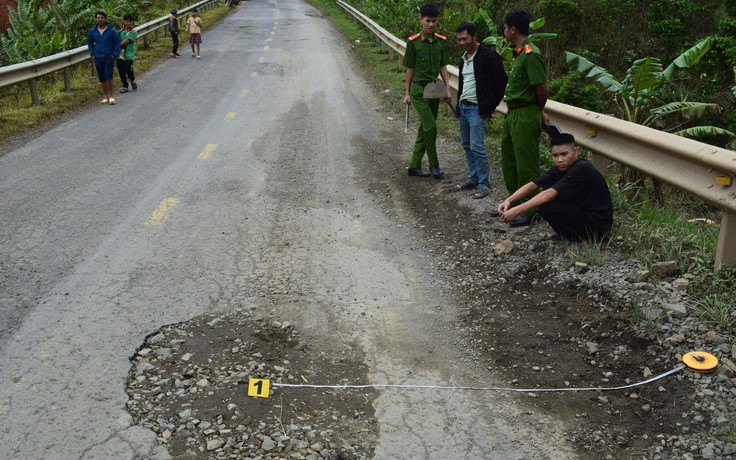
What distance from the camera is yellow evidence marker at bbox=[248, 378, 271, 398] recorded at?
4157 mm

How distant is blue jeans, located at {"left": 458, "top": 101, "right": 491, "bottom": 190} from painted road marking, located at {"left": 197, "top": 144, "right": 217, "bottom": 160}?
11.7 ft

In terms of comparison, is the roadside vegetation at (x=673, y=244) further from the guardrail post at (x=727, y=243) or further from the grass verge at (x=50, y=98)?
the grass verge at (x=50, y=98)

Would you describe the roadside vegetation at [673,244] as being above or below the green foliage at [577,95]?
above

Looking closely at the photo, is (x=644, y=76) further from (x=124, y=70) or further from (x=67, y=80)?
(x=67, y=80)

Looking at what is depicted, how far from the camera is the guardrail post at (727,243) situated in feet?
16.4

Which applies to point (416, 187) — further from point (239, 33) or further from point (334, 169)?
point (239, 33)

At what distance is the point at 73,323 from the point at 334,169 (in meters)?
4.82

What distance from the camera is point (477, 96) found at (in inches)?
309

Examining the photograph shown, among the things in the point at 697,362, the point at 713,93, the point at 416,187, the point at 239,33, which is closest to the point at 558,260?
the point at 697,362

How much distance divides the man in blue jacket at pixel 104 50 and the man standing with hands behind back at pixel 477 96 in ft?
28.3

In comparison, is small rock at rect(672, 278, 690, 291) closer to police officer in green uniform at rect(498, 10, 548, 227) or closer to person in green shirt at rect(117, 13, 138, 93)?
police officer in green uniform at rect(498, 10, 548, 227)


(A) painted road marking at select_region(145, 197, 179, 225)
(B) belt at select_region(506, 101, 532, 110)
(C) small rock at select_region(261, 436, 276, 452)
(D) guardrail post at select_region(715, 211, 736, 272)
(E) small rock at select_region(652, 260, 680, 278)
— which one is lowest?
(A) painted road marking at select_region(145, 197, 179, 225)

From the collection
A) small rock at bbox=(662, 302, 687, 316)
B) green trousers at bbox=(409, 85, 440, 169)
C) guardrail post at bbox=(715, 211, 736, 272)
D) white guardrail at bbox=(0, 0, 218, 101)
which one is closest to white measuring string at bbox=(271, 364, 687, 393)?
small rock at bbox=(662, 302, 687, 316)

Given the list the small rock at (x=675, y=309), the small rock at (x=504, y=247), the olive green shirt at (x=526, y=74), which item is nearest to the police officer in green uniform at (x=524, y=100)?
the olive green shirt at (x=526, y=74)
